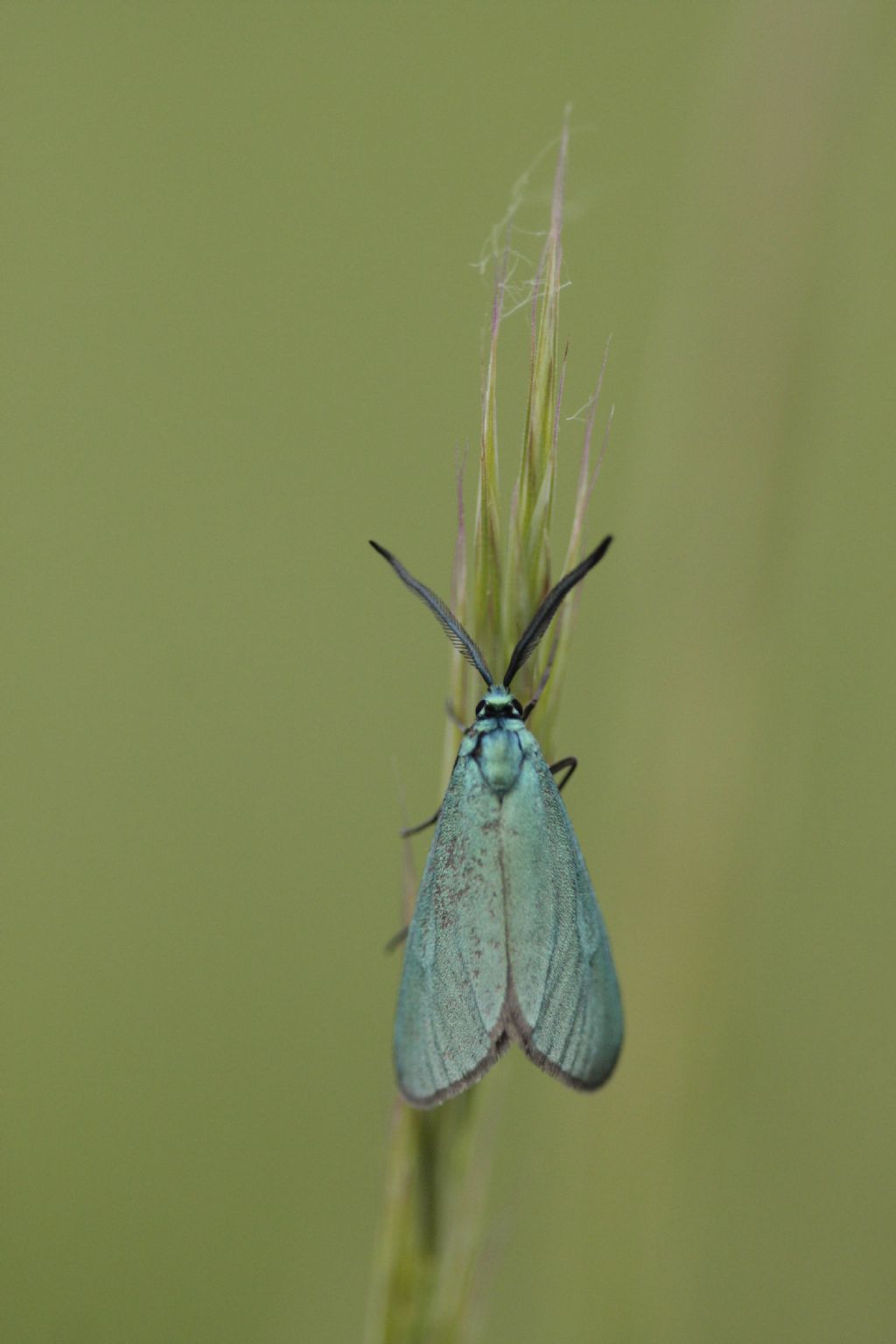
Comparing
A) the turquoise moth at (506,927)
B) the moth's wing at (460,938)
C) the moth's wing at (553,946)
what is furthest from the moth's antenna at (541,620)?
the moth's wing at (460,938)

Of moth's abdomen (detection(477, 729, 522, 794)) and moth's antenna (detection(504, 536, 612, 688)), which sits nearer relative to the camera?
moth's antenna (detection(504, 536, 612, 688))

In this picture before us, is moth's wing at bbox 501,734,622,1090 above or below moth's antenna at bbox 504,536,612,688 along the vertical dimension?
below

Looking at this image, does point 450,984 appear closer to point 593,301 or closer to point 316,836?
point 316,836

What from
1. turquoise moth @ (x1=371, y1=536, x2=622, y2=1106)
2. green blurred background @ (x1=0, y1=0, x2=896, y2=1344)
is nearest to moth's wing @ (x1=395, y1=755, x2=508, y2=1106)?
turquoise moth @ (x1=371, y1=536, x2=622, y2=1106)

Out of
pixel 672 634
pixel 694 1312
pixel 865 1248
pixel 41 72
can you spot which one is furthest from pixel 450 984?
pixel 41 72

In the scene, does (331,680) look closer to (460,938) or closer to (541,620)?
(460,938)

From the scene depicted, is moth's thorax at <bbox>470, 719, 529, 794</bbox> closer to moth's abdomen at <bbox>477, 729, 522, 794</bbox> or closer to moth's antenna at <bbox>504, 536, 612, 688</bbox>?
moth's abdomen at <bbox>477, 729, 522, 794</bbox>

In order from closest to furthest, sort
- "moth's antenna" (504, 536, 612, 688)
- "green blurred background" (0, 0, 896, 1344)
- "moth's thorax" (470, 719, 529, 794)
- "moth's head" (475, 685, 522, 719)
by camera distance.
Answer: "moth's antenna" (504, 536, 612, 688), "moth's head" (475, 685, 522, 719), "moth's thorax" (470, 719, 529, 794), "green blurred background" (0, 0, 896, 1344)
